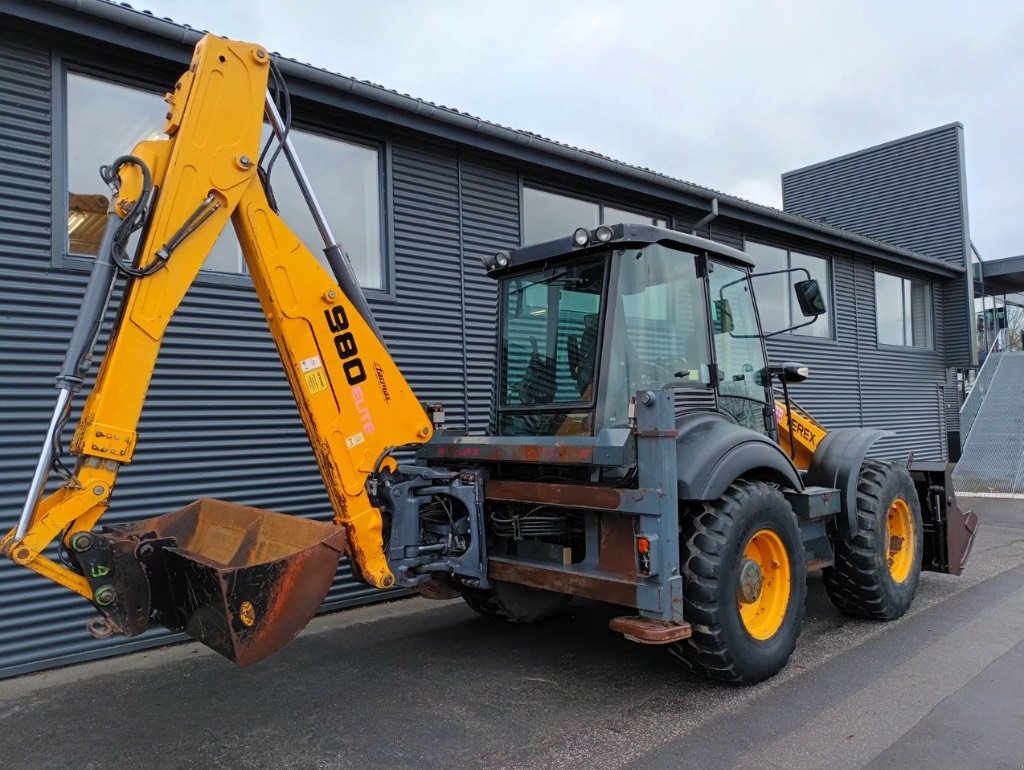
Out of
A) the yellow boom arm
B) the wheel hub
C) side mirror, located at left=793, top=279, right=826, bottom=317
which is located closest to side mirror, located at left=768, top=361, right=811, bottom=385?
side mirror, located at left=793, top=279, right=826, bottom=317

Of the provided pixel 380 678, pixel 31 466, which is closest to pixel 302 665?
pixel 380 678

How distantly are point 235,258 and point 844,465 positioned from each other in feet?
16.3

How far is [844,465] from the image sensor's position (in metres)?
5.45

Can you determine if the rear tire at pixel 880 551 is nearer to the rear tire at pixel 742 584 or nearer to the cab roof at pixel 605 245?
the rear tire at pixel 742 584

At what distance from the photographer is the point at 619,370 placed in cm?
437

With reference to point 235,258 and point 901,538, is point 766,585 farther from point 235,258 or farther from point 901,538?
point 235,258

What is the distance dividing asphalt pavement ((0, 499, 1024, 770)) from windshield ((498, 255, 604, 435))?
5.10ft

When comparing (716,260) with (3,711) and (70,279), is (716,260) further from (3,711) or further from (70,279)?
(3,711)

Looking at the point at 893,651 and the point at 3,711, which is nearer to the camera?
the point at 3,711

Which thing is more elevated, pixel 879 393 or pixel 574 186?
pixel 574 186

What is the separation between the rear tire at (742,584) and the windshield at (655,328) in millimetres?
761

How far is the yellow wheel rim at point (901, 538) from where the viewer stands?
5.84m

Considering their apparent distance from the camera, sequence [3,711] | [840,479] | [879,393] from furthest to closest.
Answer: [879,393], [840,479], [3,711]

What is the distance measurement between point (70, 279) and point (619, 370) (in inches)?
150
